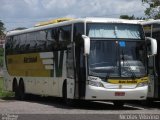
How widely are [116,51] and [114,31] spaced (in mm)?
1000

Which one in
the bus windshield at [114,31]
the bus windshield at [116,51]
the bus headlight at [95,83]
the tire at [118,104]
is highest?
the bus windshield at [114,31]

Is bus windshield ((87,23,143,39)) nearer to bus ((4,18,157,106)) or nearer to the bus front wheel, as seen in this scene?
bus ((4,18,157,106))

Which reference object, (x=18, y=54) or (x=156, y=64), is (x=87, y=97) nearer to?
(x=156, y=64)

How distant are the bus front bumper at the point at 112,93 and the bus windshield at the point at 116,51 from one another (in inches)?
22.0

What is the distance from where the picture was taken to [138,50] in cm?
2145

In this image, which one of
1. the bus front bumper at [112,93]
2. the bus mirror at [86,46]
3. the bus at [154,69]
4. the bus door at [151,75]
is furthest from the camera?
the bus door at [151,75]

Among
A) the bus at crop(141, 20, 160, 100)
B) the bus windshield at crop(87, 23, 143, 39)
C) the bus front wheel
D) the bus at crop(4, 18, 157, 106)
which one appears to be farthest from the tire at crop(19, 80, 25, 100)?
the bus windshield at crop(87, 23, 143, 39)

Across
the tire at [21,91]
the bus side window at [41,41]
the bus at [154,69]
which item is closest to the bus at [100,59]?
the bus at [154,69]

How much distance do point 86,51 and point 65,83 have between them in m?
3.28

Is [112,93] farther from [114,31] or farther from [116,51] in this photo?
[114,31]

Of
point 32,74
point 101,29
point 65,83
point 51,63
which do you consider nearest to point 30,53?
point 32,74

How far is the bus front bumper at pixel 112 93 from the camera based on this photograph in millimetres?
20469

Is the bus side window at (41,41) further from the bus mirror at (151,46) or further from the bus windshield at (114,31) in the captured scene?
the bus mirror at (151,46)

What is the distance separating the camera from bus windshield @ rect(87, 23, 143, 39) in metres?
21.2
